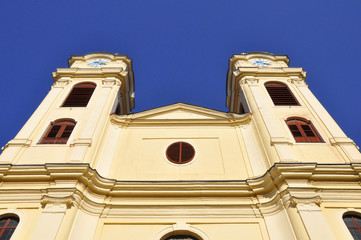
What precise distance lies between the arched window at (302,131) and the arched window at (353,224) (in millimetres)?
4485

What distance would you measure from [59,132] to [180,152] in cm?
559

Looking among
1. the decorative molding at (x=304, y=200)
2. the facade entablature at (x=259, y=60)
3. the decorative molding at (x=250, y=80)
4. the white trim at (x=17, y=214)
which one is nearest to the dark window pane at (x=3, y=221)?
the white trim at (x=17, y=214)

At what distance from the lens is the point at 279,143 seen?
1439 cm

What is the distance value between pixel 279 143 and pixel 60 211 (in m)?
8.81

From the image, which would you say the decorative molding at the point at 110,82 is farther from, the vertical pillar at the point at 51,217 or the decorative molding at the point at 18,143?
the vertical pillar at the point at 51,217

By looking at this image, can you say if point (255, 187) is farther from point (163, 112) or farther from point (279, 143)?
point (163, 112)

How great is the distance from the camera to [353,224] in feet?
36.0

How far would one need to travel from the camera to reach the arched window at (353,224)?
10.6 metres

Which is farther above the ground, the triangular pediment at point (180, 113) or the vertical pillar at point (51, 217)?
Result: the triangular pediment at point (180, 113)

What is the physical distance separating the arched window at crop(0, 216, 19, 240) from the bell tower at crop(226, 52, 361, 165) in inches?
367

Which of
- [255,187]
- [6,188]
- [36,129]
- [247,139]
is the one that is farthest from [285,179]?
[36,129]

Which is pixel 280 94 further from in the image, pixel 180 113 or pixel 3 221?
pixel 3 221

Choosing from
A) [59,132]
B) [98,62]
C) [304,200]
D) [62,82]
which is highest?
[98,62]

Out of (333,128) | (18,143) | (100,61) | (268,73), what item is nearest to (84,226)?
(18,143)
